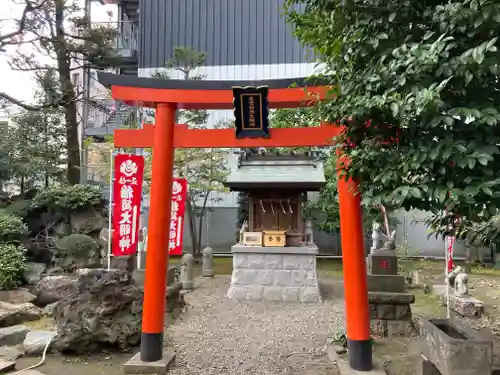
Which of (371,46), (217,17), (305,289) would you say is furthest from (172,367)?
(217,17)

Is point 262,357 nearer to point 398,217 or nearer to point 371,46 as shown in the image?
point 371,46

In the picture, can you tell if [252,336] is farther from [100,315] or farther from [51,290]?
[51,290]

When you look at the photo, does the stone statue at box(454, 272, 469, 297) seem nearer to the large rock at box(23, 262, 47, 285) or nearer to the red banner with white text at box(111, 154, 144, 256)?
the red banner with white text at box(111, 154, 144, 256)

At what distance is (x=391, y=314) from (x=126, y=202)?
5171 millimetres

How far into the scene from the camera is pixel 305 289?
408 inches

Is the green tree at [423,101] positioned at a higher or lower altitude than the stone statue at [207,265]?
higher

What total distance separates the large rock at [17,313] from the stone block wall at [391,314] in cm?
677

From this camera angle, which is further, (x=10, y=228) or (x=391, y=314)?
(x=10, y=228)

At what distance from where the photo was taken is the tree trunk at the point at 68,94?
45.7ft

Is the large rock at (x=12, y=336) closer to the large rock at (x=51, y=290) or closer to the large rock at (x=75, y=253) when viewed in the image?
the large rock at (x=51, y=290)

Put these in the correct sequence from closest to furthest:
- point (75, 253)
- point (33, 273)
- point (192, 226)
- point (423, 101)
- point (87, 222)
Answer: point (423, 101) < point (33, 273) < point (75, 253) < point (87, 222) < point (192, 226)

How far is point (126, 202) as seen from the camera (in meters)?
7.70

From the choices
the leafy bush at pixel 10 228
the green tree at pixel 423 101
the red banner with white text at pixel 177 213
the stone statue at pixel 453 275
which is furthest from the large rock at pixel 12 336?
the stone statue at pixel 453 275

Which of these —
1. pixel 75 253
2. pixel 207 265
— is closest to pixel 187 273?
pixel 207 265
